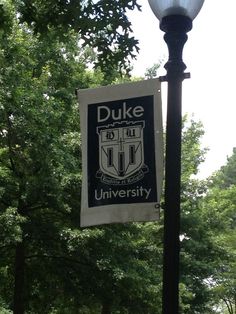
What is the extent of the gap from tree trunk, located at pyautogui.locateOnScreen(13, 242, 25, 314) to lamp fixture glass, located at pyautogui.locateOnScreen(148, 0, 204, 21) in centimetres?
1060

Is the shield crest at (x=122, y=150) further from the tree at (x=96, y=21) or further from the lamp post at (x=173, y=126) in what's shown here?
the tree at (x=96, y=21)

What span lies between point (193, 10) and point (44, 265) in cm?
1208

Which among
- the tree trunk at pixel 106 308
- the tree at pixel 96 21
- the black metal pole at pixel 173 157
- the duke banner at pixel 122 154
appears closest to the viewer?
the black metal pole at pixel 173 157

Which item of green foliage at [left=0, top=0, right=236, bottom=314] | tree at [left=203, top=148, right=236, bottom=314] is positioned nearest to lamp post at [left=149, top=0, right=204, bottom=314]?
green foliage at [left=0, top=0, right=236, bottom=314]

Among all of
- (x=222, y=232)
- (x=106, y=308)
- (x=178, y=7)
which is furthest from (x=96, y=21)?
(x=222, y=232)

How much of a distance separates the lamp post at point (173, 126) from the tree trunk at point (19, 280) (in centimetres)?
1051

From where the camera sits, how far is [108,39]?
5754 mm

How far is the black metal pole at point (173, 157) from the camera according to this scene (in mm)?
3256

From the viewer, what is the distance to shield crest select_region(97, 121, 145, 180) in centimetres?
370

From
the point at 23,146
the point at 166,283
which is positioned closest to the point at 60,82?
the point at 23,146

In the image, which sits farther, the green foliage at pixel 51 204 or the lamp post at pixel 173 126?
the green foliage at pixel 51 204

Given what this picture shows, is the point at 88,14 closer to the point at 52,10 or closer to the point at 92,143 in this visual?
the point at 52,10

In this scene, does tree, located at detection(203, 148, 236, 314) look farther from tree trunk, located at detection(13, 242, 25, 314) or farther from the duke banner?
the duke banner

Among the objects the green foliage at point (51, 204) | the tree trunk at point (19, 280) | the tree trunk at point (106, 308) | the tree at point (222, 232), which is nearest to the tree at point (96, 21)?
the green foliage at point (51, 204)
